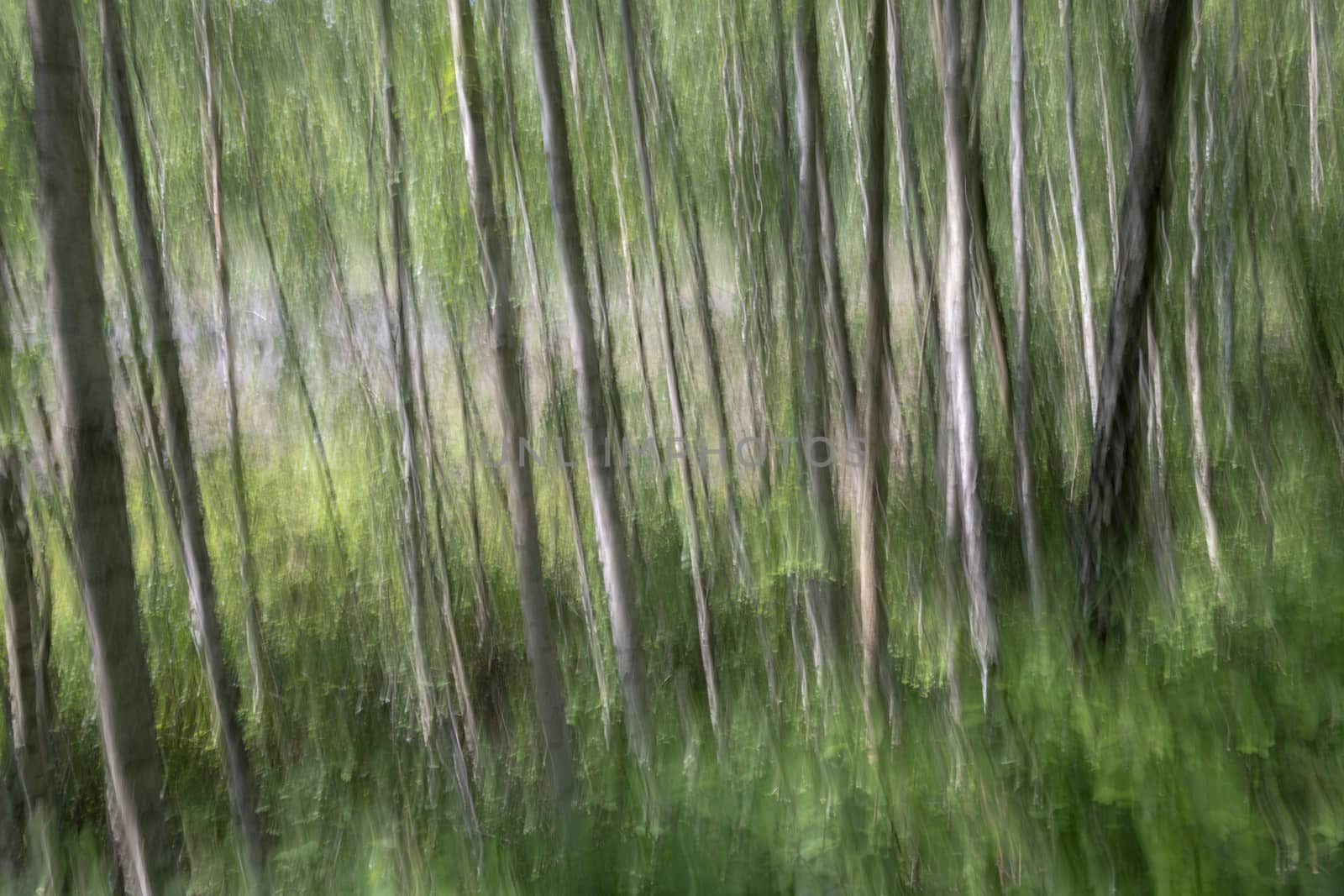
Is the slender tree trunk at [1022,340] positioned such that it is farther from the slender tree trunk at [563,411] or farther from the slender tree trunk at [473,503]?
the slender tree trunk at [473,503]

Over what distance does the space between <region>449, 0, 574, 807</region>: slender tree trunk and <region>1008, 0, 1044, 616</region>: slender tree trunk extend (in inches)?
81.0

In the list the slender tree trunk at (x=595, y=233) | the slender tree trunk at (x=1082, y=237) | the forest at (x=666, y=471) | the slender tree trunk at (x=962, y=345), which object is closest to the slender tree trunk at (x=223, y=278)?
the forest at (x=666, y=471)

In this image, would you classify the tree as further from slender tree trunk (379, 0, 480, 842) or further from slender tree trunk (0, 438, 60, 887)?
slender tree trunk (379, 0, 480, 842)

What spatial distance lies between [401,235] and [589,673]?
107 inches

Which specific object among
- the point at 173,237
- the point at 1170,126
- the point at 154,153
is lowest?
the point at 1170,126

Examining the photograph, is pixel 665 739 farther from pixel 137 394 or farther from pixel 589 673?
pixel 137 394

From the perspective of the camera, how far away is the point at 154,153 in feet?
12.7

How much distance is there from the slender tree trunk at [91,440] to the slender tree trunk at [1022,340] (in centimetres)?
309

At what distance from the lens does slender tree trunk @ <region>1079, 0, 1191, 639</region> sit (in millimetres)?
2557

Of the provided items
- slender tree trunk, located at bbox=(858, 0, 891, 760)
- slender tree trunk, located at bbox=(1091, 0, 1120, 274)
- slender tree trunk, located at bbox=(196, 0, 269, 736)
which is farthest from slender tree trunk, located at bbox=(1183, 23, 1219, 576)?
slender tree trunk, located at bbox=(196, 0, 269, 736)

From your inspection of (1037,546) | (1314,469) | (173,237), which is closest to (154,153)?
(173,237)

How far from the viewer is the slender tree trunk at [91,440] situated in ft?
4.73

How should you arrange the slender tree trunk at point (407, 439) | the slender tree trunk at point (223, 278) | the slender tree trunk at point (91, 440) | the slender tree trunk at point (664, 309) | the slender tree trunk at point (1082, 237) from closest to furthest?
the slender tree trunk at point (91, 440)
the slender tree trunk at point (407, 439)
the slender tree trunk at point (223, 278)
the slender tree trunk at point (664, 309)
the slender tree trunk at point (1082, 237)

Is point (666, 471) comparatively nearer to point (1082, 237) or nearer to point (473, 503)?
point (473, 503)
